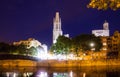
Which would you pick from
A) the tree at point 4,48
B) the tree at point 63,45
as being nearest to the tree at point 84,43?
the tree at point 63,45

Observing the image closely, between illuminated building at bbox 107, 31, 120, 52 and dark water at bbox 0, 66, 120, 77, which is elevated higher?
illuminated building at bbox 107, 31, 120, 52

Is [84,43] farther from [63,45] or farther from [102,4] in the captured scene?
[102,4]

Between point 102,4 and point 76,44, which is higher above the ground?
point 76,44

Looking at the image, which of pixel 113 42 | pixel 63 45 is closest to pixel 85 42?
pixel 63 45

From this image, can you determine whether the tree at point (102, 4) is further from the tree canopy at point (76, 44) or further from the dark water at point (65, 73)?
the tree canopy at point (76, 44)

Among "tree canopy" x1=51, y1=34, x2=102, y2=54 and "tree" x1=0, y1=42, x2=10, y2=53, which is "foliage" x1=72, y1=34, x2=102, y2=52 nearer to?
"tree canopy" x1=51, y1=34, x2=102, y2=54

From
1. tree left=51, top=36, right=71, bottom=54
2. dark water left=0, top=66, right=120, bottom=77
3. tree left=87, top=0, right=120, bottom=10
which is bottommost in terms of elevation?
dark water left=0, top=66, right=120, bottom=77

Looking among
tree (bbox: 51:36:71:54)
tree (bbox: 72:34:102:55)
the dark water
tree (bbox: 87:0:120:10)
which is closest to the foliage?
tree (bbox: 72:34:102:55)

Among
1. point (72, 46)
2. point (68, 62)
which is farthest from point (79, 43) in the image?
point (68, 62)

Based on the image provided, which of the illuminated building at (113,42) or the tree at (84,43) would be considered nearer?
the tree at (84,43)

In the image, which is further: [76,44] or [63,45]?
[63,45]

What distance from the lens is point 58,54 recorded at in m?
124

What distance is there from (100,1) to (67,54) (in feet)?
365

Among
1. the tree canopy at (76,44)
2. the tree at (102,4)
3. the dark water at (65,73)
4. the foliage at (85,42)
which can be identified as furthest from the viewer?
the tree canopy at (76,44)
